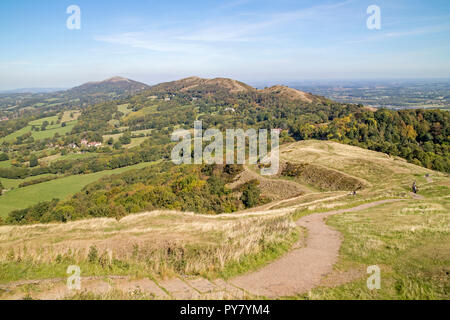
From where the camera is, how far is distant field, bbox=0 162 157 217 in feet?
246

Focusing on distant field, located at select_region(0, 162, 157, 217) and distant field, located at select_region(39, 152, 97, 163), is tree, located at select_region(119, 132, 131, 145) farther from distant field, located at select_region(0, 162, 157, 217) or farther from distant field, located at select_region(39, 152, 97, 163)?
distant field, located at select_region(0, 162, 157, 217)

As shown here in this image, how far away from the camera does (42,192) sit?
86.1m

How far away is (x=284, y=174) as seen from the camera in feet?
166

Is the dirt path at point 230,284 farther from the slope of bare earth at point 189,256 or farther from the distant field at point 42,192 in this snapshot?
the distant field at point 42,192

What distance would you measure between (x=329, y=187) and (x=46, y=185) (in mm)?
100180

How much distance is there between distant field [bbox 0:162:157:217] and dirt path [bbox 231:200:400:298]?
84.4 meters

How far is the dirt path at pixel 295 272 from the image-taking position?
8070mm

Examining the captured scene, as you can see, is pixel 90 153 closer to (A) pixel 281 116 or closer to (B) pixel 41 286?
(A) pixel 281 116

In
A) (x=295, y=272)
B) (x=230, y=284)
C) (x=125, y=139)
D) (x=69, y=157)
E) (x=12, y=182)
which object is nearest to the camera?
(x=230, y=284)

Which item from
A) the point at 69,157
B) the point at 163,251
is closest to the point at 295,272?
the point at 163,251

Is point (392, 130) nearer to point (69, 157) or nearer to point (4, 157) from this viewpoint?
point (69, 157)

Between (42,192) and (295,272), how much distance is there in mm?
101613

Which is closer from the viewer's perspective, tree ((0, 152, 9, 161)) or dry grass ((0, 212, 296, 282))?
dry grass ((0, 212, 296, 282))

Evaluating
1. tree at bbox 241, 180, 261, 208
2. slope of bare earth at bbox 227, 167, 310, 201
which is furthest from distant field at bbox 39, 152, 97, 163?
tree at bbox 241, 180, 261, 208
